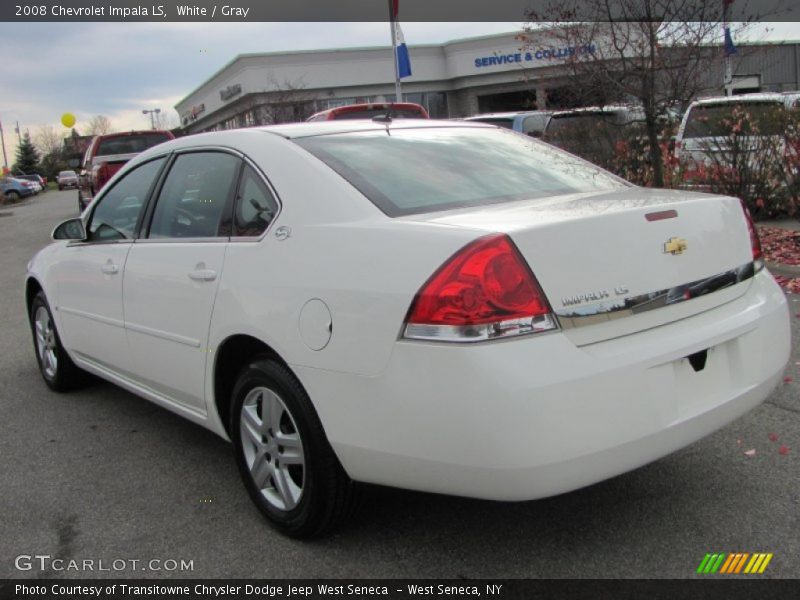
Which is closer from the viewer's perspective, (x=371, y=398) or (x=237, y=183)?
(x=371, y=398)

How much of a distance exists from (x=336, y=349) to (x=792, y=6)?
8396 millimetres

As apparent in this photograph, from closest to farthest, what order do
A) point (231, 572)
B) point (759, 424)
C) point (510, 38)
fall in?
point (231, 572)
point (759, 424)
point (510, 38)

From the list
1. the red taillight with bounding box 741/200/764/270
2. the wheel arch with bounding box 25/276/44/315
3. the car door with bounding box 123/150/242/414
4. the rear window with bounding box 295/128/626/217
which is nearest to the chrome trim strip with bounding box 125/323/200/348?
the car door with bounding box 123/150/242/414

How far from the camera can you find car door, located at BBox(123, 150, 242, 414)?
10.7 feet

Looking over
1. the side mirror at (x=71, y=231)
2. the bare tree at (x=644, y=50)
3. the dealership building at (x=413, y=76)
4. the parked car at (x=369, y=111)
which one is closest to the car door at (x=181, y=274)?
the side mirror at (x=71, y=231)

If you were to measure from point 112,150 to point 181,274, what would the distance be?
14.0 metres

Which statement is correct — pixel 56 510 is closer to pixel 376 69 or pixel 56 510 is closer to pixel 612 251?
pixel 612 251

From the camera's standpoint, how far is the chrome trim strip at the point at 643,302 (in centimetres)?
233

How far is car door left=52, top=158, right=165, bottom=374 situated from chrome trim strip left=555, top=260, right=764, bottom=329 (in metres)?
2.54

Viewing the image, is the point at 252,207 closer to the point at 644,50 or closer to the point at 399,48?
the point at 644,50

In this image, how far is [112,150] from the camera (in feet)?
52.6

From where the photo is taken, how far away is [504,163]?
3.36 m

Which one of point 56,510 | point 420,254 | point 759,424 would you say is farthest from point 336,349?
point 759,424

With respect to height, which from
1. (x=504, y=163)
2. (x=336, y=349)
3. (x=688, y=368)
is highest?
(x=504, y=163)
